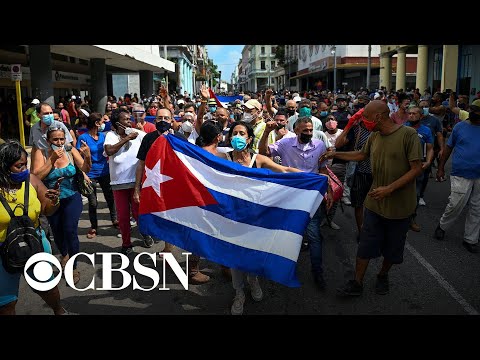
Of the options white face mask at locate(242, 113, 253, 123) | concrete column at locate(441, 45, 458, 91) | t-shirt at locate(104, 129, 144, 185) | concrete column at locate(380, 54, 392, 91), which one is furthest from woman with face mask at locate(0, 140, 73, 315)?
concrete column at locate(380, 54, 392, 91)

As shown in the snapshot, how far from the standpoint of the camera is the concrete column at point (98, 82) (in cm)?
2184

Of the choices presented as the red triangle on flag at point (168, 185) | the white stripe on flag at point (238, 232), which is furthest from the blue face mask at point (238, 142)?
the white stripe on flag at point (238, 232)

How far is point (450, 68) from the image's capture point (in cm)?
2231

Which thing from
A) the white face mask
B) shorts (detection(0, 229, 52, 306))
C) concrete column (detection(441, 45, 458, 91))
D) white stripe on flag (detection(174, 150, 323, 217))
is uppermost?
concrete column (detection(441, 45, 458, 91))

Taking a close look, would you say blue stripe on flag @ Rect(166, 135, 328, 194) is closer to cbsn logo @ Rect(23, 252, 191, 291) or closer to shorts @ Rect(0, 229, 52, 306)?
cbsn logo @ Rect(23, 252, 191, 291)

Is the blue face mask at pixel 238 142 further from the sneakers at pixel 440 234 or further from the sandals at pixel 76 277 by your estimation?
the sneakers at pixel 440 234

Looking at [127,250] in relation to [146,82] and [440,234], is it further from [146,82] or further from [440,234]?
[146,82]

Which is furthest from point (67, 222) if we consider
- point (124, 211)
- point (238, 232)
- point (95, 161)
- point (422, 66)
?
point (422, 66)

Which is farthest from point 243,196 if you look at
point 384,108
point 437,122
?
point 437,122

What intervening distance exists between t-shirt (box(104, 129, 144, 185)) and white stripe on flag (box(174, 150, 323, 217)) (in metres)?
1.75

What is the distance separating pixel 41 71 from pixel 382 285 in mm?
14307

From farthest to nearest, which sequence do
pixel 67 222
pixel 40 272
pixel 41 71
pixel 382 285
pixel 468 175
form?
pixel 41 71
pixel 468 175
pixel 67 222
pixel 382 285
pixel 40 272

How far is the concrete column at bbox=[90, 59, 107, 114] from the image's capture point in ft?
71.7
